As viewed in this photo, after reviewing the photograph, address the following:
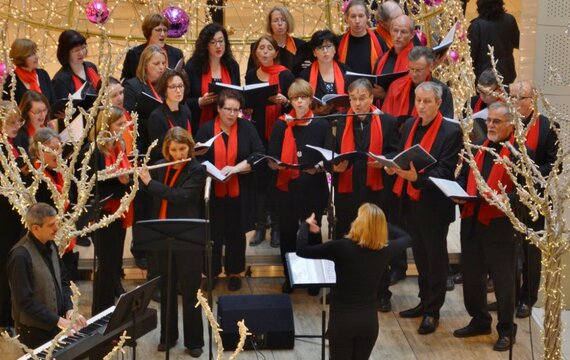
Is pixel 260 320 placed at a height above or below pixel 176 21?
below

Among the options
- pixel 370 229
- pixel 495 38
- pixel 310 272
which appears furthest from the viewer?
pixel 495 38

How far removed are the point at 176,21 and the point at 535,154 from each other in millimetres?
3023

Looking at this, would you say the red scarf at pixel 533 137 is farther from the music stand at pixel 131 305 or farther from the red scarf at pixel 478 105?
the music stand at pixel 131 305

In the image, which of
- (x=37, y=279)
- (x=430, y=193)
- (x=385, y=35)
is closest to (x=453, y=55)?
(x=385, y=35)

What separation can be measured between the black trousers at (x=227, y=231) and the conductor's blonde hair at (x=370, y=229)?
201 cm

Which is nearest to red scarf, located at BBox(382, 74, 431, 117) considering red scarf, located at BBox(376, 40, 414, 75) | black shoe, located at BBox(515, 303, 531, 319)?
red scarf, located at BBox(376, 40, 414, 75)

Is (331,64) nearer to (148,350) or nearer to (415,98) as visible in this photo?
(415,98)

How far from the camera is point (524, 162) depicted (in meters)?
5.51

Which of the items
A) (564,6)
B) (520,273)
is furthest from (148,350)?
(564,6)

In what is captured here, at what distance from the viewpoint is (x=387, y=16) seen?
846 cm

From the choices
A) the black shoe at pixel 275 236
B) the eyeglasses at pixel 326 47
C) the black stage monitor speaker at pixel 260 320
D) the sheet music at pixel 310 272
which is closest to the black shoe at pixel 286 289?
the black shoe at pixel 275 236

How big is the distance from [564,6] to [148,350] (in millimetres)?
3790

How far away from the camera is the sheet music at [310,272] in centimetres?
646

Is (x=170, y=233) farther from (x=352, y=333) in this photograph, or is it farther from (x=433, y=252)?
(x=433, y=252)
